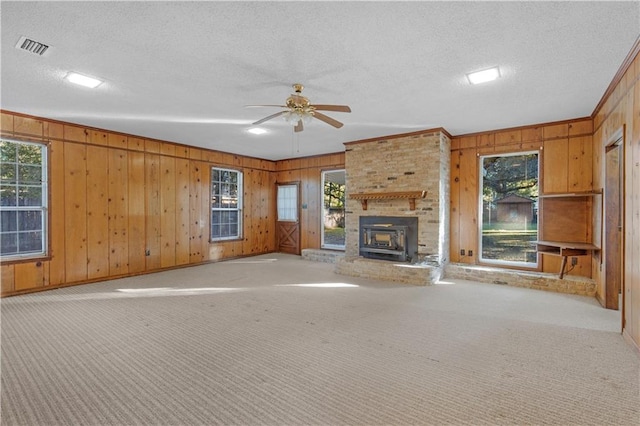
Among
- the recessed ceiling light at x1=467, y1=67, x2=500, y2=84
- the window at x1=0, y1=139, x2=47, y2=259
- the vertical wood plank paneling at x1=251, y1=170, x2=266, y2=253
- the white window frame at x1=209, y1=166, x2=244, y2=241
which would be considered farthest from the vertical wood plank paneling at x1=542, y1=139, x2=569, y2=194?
the window at x1=0, y1=139, x2=47, y2=259

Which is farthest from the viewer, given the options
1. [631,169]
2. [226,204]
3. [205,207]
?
[226,204]

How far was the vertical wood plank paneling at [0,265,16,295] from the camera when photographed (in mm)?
4512

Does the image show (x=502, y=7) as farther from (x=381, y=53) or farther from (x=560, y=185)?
(x=560, y=185)

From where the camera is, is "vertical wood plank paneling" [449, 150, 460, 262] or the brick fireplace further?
"vertical wood plank paneling" [449, 150, 460, 262]

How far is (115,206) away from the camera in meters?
5.75

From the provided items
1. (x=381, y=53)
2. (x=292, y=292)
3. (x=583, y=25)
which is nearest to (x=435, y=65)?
(x=381, y=53)

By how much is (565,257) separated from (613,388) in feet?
10.1

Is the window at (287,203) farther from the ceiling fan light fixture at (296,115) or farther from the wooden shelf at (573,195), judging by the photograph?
the wooden shelf at (573,195)

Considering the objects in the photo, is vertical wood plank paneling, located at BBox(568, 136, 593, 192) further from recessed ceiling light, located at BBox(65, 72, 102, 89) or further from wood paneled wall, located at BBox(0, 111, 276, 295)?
wood paneled wall, located at BBox(0, 111, 276, 295)

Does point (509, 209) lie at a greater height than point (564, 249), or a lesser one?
greater

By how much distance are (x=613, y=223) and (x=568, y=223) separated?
119 cm

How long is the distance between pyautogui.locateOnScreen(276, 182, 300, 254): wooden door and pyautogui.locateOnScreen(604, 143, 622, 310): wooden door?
251 inches

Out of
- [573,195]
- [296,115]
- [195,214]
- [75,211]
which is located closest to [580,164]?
[573,195]

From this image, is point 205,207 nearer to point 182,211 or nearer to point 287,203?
point 182,211
